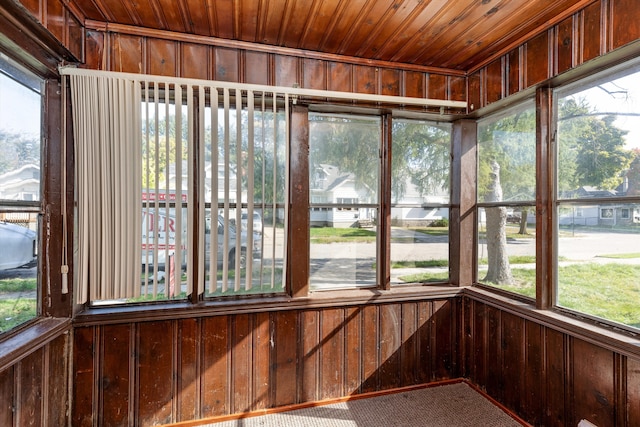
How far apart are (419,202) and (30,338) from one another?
8.25 ft

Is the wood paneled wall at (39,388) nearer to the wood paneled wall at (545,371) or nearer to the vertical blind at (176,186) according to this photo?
the vertical blind at (176,186)

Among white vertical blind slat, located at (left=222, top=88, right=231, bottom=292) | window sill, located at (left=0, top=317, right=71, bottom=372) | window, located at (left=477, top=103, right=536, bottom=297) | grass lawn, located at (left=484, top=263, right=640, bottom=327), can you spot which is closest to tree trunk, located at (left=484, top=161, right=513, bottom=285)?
→ window, located at (left=477, top=103, right=536, bottom=297)

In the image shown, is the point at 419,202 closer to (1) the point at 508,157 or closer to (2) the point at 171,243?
(1) the point at 508,157

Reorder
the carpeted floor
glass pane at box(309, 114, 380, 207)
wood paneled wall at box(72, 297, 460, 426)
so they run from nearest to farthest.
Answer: wood paneled wall at box(72, 297, 460, 426)
the carpeted floor
glass pane at box(309, 114, 380, 207)

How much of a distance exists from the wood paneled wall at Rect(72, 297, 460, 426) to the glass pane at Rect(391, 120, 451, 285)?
286 millimetres

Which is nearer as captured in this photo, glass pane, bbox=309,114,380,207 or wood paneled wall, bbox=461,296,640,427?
wood paneled wall, bbox=461,296,640,427

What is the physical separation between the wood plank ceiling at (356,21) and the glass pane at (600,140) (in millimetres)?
476

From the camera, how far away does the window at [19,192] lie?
149 centimetres

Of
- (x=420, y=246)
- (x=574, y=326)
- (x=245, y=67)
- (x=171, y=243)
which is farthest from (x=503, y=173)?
(x=171, y=243)

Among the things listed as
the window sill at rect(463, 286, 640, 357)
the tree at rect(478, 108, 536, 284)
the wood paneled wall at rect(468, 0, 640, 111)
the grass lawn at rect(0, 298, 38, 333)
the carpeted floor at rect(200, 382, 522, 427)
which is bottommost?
the carpeted floor at rect(200, 382, 522, 427)

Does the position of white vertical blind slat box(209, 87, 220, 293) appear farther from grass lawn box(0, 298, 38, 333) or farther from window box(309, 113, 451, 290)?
grass lawn box(0, 298, 38, 333)

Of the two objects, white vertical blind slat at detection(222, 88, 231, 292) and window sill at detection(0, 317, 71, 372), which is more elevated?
white vertical blind slat at detection(222, 88, 231, 292)

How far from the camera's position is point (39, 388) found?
1.64m

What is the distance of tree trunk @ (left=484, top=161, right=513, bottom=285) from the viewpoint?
7.80 feet
